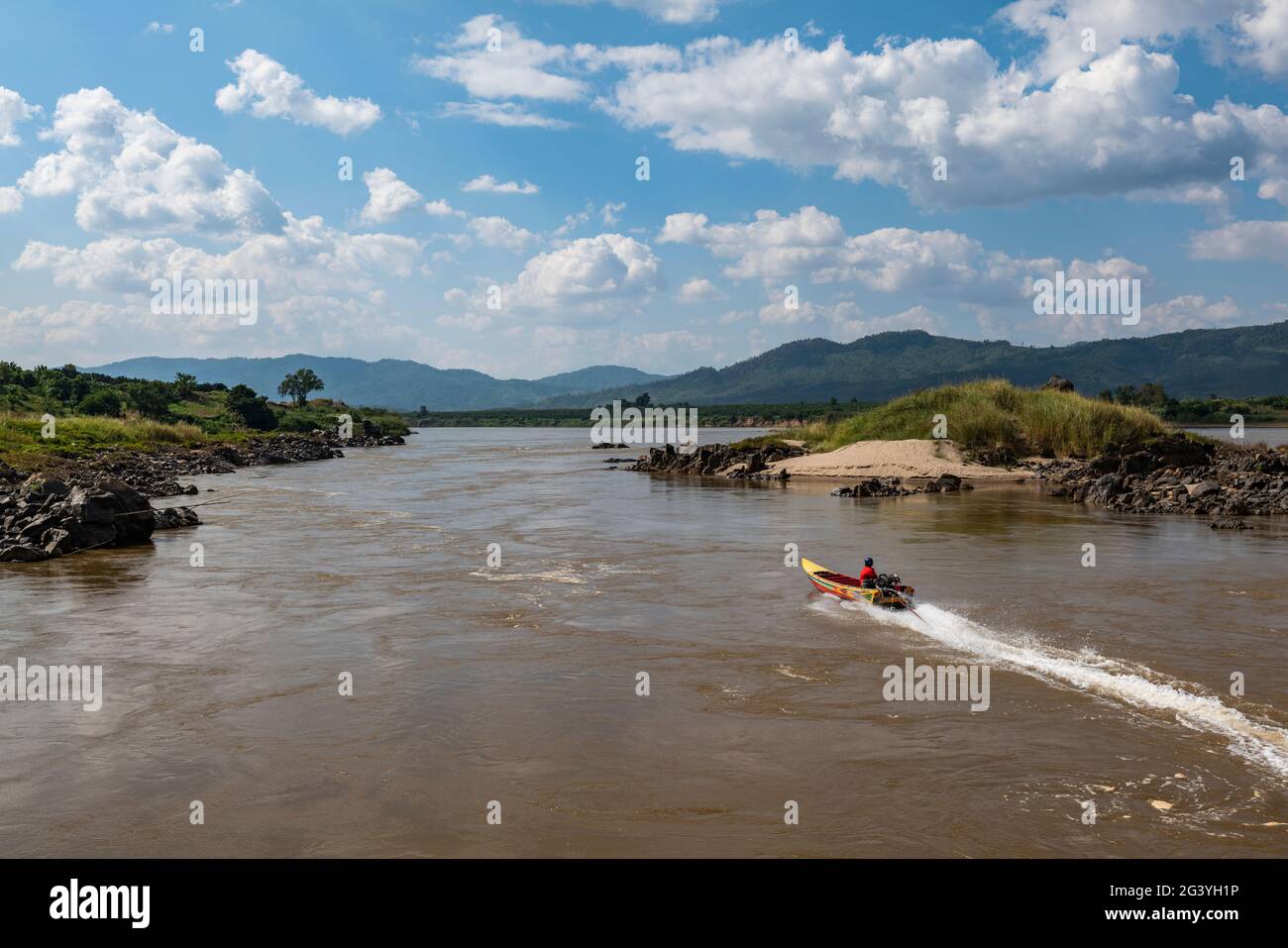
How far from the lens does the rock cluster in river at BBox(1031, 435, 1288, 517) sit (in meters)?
30.8

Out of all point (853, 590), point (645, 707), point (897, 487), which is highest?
point (897, 487)

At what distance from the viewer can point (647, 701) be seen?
38.0 feet

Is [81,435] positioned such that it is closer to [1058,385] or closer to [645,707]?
[645,707]

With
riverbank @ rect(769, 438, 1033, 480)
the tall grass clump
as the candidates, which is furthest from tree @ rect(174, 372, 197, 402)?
riverbank @ rect(769, 438, 1033, 480)

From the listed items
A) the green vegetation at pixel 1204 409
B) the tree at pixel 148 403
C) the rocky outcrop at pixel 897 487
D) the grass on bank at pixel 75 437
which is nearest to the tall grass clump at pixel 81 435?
the grass on bank at pixel 75 437

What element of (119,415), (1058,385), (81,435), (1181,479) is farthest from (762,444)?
(119,415)

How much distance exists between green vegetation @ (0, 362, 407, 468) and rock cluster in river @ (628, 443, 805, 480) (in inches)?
1365

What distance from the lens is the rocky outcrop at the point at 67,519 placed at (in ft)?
77.7

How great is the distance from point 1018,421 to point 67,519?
47832 millimetres

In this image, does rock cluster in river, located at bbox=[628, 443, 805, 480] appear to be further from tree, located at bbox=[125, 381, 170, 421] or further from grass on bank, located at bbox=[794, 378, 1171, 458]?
tree, located at bbox=[125, 381, 170, 421]

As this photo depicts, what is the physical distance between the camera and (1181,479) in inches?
1435
